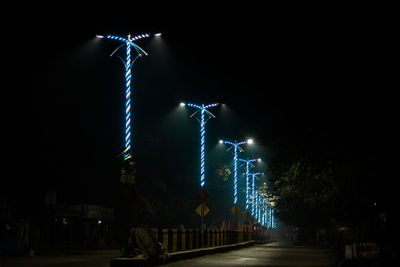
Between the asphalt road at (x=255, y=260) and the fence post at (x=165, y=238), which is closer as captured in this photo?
the fence post at (x=165, y=238)

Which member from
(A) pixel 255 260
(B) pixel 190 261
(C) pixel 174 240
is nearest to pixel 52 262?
(C) pixel 174 240

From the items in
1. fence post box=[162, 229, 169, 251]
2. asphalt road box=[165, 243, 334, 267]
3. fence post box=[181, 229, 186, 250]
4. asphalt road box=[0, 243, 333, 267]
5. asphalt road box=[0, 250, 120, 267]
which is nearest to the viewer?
asphalt road box=[0, 250, 120, 267]

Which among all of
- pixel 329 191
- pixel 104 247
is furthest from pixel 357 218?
pixel 104 247

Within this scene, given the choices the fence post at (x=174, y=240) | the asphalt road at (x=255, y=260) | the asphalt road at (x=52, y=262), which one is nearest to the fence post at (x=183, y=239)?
the asphalt road at (x=255, y=260)

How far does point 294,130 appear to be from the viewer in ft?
76.0

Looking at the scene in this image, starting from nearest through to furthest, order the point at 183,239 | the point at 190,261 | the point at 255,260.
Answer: the point at 190,261 → the point at 183,239 → the point at 255,260

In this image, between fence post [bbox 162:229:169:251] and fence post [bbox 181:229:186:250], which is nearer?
fence post [bbox 162:229:169:251]

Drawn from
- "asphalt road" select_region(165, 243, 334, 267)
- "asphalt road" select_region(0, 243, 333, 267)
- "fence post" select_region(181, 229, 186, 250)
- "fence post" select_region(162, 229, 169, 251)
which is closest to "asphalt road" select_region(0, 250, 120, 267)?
"asphalt road" select_region(0, 243, 333, 267)

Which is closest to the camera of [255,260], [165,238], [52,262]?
[165,238]

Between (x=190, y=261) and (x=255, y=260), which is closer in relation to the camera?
(x=190, y=261)

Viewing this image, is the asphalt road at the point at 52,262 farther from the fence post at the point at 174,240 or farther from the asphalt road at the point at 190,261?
the fence post at the point at 174,240

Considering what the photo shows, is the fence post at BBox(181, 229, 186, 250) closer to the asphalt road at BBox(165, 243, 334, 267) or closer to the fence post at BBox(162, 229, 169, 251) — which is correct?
the asphalt road at BBox(165, 243, 334, 267)

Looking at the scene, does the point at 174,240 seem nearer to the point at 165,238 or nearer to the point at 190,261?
the point at 190,261

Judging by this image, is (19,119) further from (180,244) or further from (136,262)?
(136,262)
